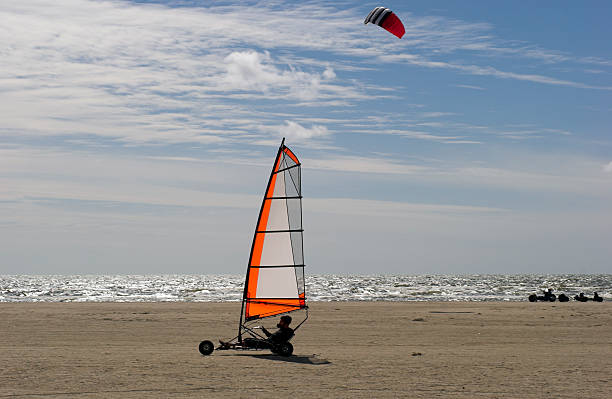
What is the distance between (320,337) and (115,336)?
5506mm

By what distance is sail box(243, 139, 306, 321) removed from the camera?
1362 centimetres

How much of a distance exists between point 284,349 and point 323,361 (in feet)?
3.16

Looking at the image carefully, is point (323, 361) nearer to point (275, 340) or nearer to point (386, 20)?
point (275, 340)

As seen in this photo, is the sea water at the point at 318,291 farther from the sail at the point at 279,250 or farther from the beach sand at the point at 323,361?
the sail at the point at 279,250

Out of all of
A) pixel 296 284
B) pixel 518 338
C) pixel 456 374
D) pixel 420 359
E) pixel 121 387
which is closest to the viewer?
pixel 121 387

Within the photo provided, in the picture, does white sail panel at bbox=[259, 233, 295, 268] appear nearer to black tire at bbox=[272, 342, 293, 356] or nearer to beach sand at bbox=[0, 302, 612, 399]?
black tire at bbox=[272, 342, 293, 356]

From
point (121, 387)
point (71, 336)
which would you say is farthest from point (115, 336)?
point (121, 387)

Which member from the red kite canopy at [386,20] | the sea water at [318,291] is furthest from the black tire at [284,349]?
the sea water at [318,291]

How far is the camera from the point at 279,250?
13.6 meters

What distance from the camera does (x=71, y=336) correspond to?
17.1 m

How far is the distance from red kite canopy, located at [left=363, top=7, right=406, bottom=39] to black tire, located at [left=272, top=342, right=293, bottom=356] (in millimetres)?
9198

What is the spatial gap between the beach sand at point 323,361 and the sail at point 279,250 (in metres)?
1.17

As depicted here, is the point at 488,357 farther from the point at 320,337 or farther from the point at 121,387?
the point at 121,387

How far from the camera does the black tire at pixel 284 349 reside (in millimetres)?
13008
